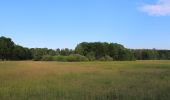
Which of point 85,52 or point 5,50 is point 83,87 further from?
point 85,52

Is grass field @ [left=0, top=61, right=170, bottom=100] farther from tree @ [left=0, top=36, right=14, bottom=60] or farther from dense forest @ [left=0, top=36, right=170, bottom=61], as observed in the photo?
tree @ [left=0, top=36, right=14, bottom=60]

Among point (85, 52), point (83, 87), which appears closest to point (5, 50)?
point (85, 52)

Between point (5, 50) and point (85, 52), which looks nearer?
point (5, 50)

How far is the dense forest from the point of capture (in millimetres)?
111250

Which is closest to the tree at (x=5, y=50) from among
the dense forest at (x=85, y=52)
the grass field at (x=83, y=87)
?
the dense forest at (x=85, y=52)

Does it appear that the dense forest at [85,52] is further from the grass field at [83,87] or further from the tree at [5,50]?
the grass field at [83,87]

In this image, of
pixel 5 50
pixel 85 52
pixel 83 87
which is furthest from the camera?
pixel 85 52

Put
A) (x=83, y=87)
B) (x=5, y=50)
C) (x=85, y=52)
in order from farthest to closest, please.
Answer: (x=85, y=52), (x=5, y=50), (x=83, y=87)

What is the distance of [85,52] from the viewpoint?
12319 centimetres

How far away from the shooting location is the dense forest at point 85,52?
111 metres

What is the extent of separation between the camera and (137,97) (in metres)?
13.3

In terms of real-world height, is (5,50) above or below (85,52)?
above

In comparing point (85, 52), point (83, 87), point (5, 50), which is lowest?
point (83, 87)

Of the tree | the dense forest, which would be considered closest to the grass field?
the dense forest
